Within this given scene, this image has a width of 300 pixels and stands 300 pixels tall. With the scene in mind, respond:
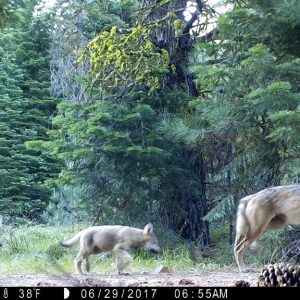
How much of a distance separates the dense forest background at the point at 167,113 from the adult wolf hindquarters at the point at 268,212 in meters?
0.76

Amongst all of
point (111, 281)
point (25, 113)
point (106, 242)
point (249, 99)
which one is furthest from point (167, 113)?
point (25, 113)

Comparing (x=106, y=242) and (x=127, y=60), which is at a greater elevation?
Answer: (x=127, y=60)

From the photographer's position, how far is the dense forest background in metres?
11.0

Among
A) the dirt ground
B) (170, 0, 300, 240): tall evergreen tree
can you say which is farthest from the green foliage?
the dirt ground

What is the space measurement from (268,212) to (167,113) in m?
4.17

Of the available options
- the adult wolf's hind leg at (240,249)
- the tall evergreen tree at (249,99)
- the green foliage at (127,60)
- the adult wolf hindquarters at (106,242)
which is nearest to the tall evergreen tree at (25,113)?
the green foliage at (127,60)

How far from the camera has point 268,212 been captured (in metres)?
9.95

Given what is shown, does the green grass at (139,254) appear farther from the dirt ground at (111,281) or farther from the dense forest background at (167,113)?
the dirt ground at (111,281)

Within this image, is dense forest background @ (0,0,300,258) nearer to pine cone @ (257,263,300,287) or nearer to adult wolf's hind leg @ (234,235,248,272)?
adult wolf's hind leg @ (234,235,248,272)

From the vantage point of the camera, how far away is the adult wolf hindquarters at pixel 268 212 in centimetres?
988

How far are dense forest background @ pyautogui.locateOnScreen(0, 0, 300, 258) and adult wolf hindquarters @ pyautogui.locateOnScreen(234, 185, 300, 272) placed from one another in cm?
76

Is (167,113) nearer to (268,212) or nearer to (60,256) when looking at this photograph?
(60,256)

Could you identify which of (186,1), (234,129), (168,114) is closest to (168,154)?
(168,114)

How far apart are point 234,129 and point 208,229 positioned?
3380mm
